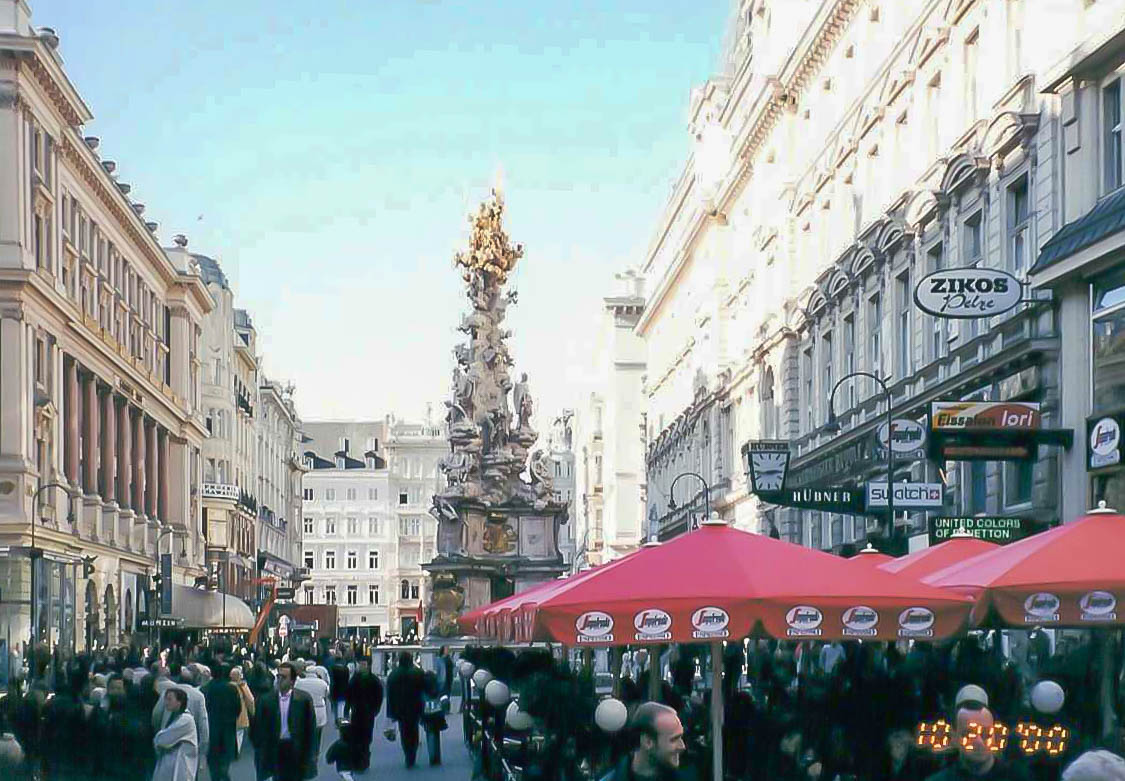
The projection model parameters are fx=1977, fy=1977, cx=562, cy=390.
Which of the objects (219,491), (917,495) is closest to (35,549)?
(917,495)

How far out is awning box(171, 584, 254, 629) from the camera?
222 feet

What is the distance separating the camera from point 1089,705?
19.3 m

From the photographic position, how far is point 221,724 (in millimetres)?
24438

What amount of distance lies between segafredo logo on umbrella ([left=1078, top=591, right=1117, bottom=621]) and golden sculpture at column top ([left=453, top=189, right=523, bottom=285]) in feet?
168

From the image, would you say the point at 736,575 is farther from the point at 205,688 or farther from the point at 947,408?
the point at 947,408

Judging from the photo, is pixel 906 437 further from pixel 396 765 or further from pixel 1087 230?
pixel 396 765

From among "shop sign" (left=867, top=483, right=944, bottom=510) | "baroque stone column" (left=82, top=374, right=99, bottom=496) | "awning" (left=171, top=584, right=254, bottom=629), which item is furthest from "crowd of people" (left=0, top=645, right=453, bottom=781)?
"awning" (left=171, top=584, right=254, bottom=629)

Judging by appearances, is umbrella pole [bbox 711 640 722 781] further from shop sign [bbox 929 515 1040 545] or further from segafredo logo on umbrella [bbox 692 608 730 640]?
shop sign [bbox 929 515 1040 545]

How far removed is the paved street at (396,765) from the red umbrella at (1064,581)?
1497 cm

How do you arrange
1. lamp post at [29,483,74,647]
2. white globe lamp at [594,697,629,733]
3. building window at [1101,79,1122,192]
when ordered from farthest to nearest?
1. lamp post at [29,483,74,647]
2. building window at [1101,79,1122,192]
3. white globe lamp at [594,697,629,733]

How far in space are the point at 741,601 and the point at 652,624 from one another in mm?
710

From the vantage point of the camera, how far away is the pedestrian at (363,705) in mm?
27547

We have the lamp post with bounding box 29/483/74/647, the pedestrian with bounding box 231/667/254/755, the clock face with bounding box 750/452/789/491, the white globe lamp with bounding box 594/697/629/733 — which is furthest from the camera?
the lamp post with bounding box 29/483/74/647

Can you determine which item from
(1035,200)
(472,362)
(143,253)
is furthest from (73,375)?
(1035,200)
